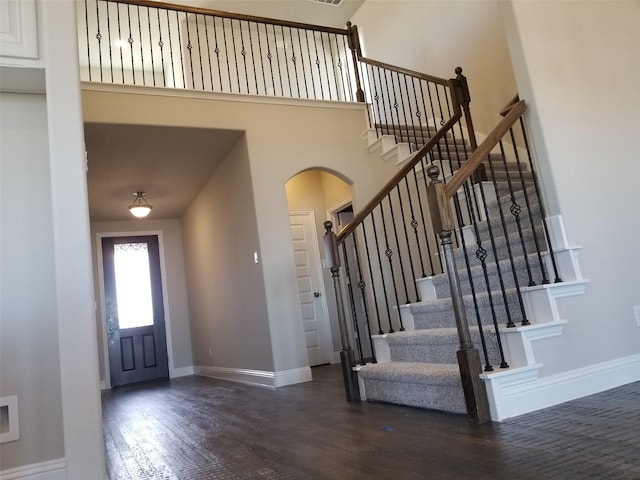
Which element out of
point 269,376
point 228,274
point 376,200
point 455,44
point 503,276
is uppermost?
point 455,44

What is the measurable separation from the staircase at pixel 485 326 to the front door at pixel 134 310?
5505 mm

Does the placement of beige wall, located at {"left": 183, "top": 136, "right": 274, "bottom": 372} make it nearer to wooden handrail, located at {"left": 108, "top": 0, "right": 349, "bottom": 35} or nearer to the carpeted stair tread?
wooden handrail, located at {"left": 108, "top": 0, "right": 349, "bottom": 35}

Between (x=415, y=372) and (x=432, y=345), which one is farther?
(x=432, y=345)

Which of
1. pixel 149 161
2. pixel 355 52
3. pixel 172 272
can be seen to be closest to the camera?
pixel 149 161

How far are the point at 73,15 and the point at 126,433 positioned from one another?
2.80m

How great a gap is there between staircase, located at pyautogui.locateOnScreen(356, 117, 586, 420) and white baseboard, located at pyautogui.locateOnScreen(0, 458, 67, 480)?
6.11ft

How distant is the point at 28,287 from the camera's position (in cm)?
207

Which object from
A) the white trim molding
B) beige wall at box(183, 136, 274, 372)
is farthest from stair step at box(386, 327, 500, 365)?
the white trim molding

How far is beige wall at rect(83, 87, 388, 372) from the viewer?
15.1 ft

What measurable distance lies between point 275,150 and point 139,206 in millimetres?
2451

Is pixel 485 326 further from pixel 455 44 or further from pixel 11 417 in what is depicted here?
pixel 455 44

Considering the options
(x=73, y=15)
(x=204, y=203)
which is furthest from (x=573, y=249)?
(x=204, y=203)

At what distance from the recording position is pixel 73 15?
2070 mm

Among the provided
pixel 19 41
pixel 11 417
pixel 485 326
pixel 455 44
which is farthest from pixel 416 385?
pixel 455 44
